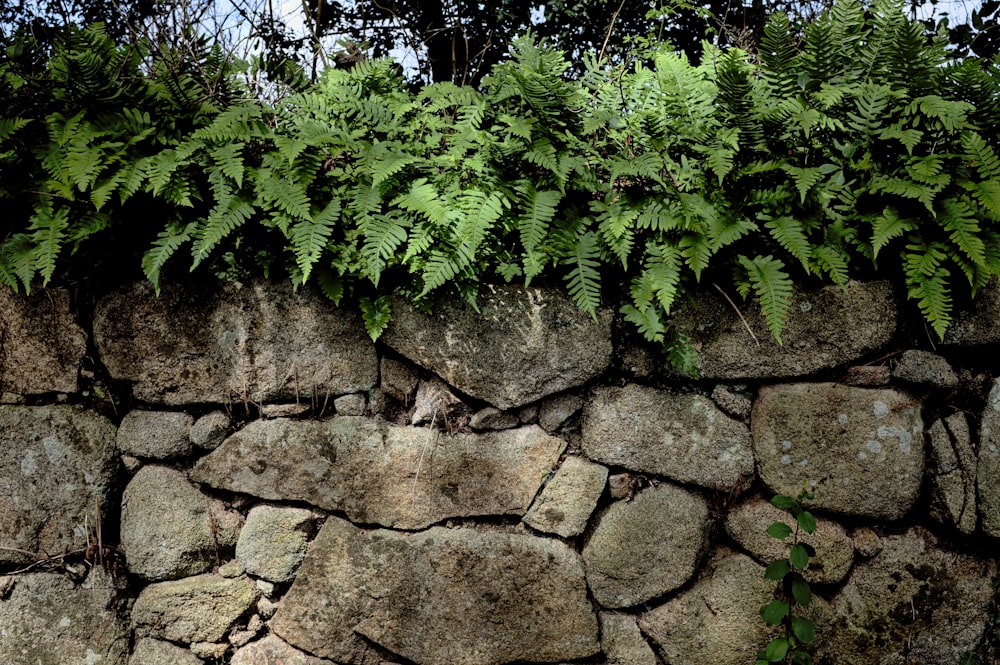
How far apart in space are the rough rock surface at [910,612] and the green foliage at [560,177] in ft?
3.59

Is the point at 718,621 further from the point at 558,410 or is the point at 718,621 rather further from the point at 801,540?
the point at 558,410

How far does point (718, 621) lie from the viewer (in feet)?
9.14

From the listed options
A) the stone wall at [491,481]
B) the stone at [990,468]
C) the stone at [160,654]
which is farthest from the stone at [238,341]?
the stone at [990,468]

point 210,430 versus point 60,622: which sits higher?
point 210,430

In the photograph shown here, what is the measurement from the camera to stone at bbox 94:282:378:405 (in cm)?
285

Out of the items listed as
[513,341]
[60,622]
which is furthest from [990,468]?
[60,622]

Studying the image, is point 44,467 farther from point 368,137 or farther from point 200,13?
point 200,13

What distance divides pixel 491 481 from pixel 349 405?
72cm

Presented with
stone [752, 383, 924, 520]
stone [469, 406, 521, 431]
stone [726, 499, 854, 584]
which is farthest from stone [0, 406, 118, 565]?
stone [752, 383, 924, 520]

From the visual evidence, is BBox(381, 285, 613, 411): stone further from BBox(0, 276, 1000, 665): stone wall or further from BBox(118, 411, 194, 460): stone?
BBox(118, 411, 194, 460): stone

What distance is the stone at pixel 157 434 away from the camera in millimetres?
2930

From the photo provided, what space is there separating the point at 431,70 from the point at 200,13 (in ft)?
7.64

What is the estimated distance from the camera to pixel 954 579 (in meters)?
2.80

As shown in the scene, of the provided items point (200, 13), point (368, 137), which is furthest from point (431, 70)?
point (368, 137)
